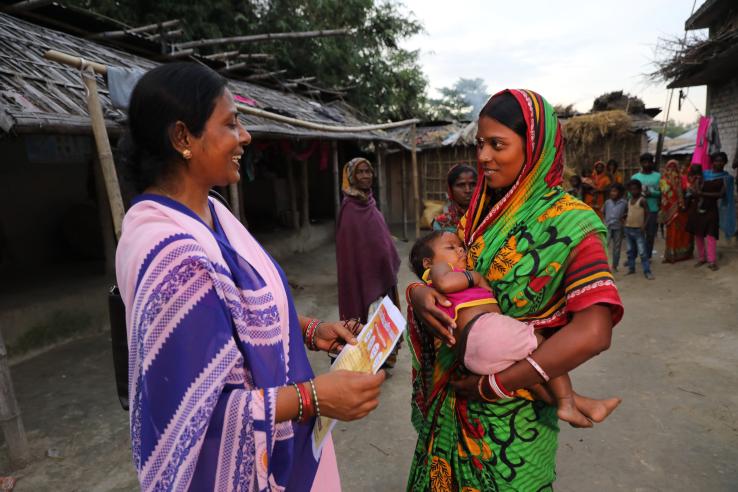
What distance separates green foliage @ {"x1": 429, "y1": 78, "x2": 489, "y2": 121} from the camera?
29.2 metres

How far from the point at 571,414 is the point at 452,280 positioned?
20.3 inches

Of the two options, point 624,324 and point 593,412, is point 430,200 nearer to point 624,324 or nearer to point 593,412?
point 624,324

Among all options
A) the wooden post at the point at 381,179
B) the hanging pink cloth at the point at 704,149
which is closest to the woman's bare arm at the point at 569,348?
the hanging pink cloth at the point at 704,149

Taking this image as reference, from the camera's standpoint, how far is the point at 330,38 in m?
13.0

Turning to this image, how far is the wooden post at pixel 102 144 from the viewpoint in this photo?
296 cm

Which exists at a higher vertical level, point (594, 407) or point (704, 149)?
point (704, 149)

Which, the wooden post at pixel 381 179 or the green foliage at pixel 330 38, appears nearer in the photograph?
the green foliage at pixel 330 38

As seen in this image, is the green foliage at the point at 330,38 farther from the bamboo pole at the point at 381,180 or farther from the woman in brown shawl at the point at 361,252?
the woman in brown shawl at the point at 361,252

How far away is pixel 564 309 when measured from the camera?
4.56 ft

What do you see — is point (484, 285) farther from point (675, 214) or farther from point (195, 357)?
point (675, 214)

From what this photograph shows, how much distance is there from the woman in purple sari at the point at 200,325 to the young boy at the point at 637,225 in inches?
290

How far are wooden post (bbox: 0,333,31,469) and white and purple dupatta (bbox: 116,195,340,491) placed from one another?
2421 millimetres

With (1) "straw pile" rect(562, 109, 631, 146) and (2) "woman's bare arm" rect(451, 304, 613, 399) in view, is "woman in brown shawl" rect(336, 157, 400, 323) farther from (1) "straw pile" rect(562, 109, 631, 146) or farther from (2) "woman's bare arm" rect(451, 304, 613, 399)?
(1) "straw pile" rect(562, 109, 631, 146)

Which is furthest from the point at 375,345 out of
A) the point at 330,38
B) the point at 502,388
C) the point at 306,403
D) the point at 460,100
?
the point at 460,100
